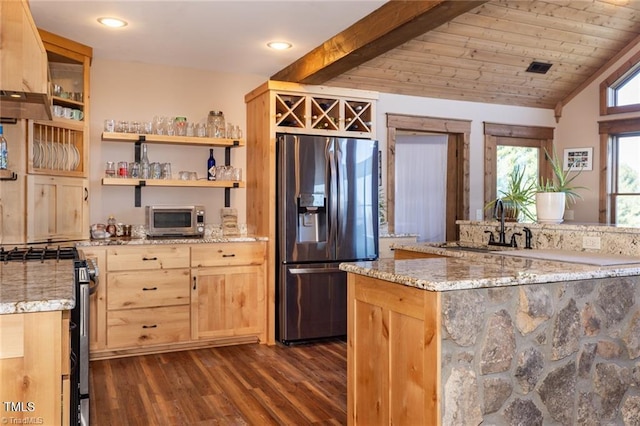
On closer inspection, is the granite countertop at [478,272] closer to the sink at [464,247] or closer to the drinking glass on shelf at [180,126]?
the sink at [464,247]

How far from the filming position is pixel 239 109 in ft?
16.5

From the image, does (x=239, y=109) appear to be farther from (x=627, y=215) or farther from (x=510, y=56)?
(x=627, y=215)

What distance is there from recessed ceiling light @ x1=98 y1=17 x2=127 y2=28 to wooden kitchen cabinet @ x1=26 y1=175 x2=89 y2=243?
1.19m

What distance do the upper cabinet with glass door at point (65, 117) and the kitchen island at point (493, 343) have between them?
2.68 metres

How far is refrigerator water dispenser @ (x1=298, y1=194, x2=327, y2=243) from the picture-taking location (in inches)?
175

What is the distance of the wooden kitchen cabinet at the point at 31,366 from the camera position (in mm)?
1582

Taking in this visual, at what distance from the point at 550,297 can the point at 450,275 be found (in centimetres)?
48

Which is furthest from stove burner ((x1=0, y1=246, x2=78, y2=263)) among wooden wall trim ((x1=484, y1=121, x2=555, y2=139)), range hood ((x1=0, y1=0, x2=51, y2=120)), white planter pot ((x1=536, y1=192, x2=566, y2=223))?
wooden wall trim ((x1=484, y1=121, x2=555, y2=139))

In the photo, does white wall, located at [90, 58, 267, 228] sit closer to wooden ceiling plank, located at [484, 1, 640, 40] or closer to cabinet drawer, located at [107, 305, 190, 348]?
cabinet drawer, located at [107, 305, 190, 348]

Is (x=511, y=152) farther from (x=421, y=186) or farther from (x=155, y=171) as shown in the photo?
(x=155, y=171)

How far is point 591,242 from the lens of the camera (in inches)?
124

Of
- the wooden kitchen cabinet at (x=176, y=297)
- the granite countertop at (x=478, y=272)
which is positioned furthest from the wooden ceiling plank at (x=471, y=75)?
the granite countertop at (x=478, y=272)

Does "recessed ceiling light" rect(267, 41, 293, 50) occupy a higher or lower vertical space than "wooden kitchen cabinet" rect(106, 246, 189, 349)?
higher

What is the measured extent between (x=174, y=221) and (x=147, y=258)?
47 centimetres
